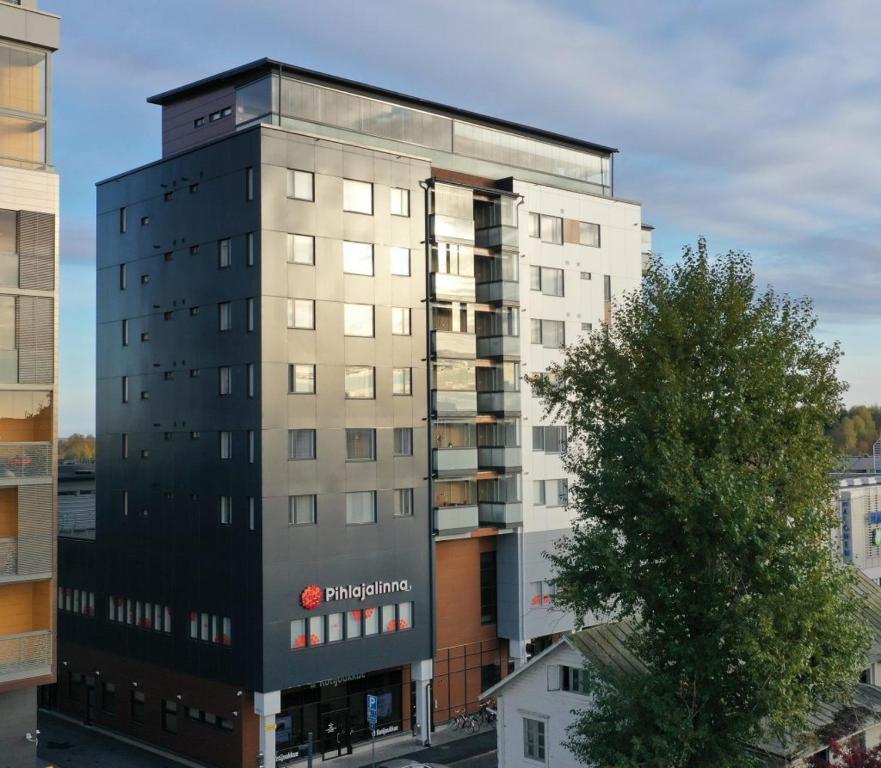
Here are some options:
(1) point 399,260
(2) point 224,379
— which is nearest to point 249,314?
(2) point 224,379

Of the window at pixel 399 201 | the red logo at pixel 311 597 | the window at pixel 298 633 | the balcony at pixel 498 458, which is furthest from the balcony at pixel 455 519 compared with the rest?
the window at pixel 399 201

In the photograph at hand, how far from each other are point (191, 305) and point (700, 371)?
2494 centimetres

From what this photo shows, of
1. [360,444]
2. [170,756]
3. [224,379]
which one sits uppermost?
[224,379]

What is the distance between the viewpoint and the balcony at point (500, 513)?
2091 inches

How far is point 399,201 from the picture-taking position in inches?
1941

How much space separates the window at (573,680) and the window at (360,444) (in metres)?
14.2

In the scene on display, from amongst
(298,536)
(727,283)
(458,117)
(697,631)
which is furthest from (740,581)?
(458,117)

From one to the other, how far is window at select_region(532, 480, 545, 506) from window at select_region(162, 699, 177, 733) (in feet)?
67.6

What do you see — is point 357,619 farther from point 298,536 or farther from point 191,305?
point 191,305

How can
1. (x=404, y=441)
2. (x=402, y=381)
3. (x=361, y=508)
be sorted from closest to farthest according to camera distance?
(x=361, y=508) → (x=404, y=441) → (x=402, y=381)

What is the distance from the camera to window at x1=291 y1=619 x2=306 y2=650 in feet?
144

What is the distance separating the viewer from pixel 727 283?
108 feet

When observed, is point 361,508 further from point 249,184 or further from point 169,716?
point 249,184

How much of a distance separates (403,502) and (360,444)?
377 cm
